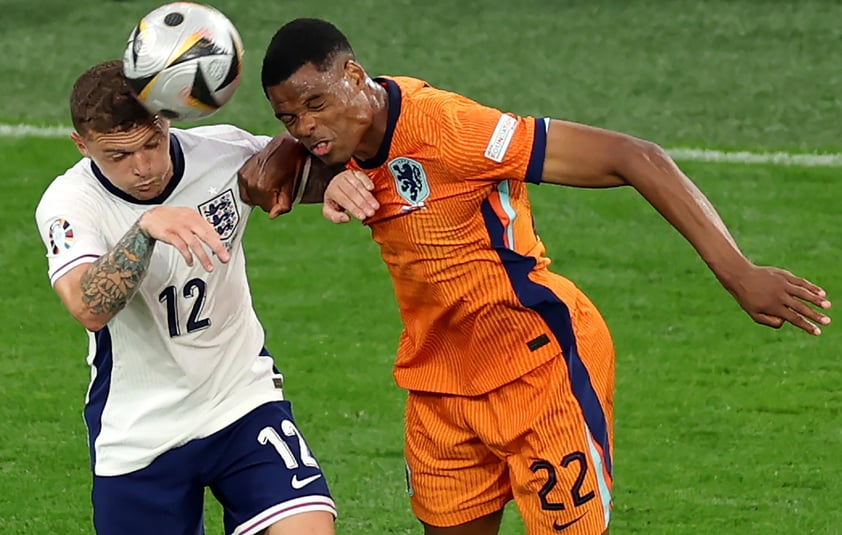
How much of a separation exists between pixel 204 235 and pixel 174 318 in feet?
2.78

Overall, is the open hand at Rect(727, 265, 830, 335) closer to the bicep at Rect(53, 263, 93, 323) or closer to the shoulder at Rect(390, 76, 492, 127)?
the shoulder at Rect(390, 76, 492, 127)

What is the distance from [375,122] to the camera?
485 cm

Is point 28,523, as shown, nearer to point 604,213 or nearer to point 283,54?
point 283,54

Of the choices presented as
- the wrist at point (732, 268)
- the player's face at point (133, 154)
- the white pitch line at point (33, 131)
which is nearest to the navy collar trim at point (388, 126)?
the player's face at point (133, 154)

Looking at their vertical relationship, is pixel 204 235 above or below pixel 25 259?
above

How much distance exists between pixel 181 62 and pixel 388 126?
2.14 ft

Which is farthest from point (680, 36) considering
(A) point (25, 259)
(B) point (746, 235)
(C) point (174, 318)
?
(C) point (174, 318)

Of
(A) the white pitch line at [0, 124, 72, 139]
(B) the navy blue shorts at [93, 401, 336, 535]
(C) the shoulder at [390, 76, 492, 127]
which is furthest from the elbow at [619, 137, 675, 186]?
(A) the white pitch line at [0, 124, 72, 139]

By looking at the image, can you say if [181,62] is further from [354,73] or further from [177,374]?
[177,374]

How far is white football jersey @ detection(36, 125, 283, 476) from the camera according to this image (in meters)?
4.96

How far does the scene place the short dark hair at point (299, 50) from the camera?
4703mm

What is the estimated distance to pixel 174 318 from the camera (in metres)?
5.00

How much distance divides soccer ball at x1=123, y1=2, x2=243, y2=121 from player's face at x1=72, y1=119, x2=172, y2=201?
0.12 metres

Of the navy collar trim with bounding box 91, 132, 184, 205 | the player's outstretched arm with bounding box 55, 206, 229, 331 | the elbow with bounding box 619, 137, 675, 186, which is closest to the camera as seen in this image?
the player's outstretched arm with bounding box 55, 206, 229, 331
